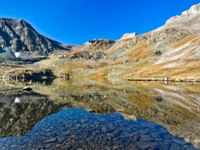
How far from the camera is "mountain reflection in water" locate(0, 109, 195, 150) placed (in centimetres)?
2447

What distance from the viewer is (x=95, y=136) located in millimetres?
27656

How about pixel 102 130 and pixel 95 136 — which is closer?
pixel 95 136

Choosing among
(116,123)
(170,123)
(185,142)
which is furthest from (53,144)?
(170,123)

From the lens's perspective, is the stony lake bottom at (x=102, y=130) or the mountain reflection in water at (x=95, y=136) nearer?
the mountain reflection in water at (x=95, y=136)

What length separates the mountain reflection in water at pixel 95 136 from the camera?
2447cm

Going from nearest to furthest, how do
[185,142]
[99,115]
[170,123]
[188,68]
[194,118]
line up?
[185,142]
[170,123]
[194,118]
[99,115]
[188,68]

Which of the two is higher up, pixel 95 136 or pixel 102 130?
pixel 102 130

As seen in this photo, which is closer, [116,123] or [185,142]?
[185,142]

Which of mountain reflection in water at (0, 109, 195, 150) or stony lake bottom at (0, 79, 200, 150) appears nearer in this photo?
mountain reflection in water at (0, 109, 195, 150)

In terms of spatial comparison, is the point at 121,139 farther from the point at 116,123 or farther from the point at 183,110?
the point at 183,110

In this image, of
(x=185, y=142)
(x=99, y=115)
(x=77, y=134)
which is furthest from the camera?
(x=99, y=115)

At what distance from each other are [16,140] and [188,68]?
143211 mm

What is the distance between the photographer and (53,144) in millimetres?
24844

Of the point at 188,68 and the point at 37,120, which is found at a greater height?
the point at 188,68
